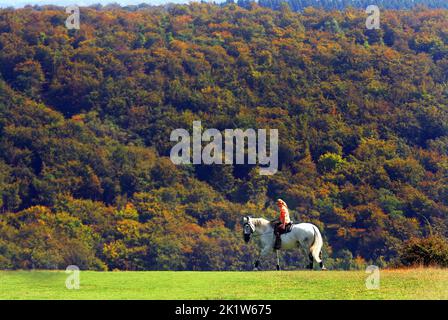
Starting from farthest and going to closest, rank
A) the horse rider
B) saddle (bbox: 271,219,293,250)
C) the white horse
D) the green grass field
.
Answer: saddle (bbox: 271,219,293,250), the horse rider, the white horse, the green grass field

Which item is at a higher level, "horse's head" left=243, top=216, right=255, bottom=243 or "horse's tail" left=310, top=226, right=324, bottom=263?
"horse's head" left=243, top=216, right=255, bottom=243

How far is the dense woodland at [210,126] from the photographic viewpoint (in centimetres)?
8894

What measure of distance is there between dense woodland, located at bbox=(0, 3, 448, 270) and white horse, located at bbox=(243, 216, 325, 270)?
48.0 m

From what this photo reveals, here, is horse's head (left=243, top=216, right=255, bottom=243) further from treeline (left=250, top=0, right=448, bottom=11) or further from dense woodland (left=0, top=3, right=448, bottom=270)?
treeline (left=250, top=0, right=448, bottom=11)

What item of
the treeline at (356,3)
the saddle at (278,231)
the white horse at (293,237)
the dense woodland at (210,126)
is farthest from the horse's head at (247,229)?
the treeline at (356,3)

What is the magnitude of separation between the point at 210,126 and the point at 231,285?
89.0m

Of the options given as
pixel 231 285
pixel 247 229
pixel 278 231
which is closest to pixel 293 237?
pixel 278 231

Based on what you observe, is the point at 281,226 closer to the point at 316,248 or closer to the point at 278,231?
the point at 278,231

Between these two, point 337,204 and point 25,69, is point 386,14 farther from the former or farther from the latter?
point 337,204

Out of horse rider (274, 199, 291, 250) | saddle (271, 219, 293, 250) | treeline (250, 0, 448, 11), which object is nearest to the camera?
horse rider (274, 199, 291, 250)

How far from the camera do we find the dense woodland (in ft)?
292

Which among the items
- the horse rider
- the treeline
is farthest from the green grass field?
the treeline

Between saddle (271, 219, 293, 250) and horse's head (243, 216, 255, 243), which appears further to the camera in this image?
saddle (271, 219, 293, 250)
